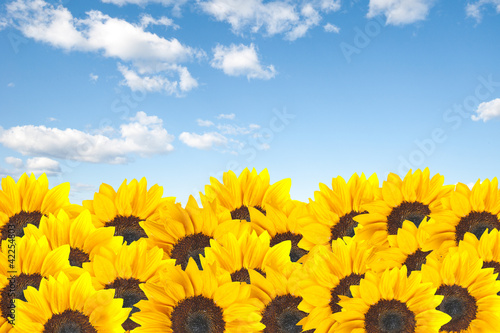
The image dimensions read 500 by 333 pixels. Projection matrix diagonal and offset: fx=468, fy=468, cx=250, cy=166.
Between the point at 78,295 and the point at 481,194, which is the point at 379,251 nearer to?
the point at 481,194

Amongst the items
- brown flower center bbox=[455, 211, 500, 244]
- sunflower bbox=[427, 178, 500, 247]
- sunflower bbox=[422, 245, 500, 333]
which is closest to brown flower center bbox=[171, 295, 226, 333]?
sunflower bbox=[422, 245, 500, 333]

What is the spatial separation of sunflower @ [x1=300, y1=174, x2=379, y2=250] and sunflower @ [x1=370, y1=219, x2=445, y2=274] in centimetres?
16

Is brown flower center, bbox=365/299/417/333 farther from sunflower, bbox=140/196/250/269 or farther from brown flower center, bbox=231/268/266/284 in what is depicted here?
sunflower, bbox=140/196/250/269

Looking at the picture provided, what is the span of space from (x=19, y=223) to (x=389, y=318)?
1297 mm

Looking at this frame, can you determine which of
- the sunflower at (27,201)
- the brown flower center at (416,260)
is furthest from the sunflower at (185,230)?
the brown flower center at (416,260)

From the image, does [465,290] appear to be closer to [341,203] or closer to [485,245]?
[485,245]

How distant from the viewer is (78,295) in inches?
53.7

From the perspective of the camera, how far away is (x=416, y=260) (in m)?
1.59

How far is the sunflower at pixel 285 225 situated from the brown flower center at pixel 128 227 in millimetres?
409

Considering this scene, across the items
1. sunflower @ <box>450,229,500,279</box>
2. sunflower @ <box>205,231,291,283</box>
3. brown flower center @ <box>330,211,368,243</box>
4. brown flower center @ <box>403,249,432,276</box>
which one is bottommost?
sunflower @ <box>205,231,291,283</box>

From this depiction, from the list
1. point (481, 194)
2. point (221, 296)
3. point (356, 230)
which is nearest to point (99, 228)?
point (221, 296)

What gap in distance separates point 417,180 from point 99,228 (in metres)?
1.12

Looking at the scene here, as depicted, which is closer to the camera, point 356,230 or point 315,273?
point 315,273

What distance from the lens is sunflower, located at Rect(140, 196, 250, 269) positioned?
1477 mm
